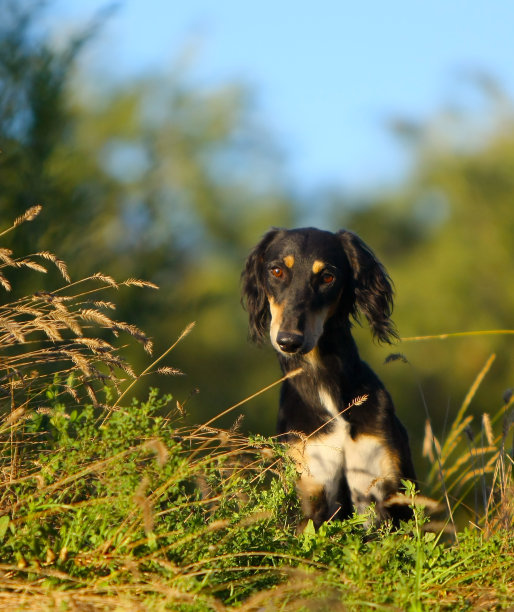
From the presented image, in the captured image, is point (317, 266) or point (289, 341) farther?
point (317, 266)

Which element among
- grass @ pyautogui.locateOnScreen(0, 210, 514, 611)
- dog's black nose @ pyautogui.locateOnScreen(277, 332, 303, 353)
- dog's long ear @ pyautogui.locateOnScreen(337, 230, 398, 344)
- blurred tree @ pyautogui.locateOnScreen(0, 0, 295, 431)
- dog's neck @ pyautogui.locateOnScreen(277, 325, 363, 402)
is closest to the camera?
grass @ pyautogui.locateOnScreen(0, 210, 514, 611)

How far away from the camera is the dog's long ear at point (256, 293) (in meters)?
4.82

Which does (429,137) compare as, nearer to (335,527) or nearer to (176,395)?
(176,395)

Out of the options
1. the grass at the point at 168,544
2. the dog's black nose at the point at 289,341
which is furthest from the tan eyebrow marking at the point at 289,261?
the grass at the point at 168,544

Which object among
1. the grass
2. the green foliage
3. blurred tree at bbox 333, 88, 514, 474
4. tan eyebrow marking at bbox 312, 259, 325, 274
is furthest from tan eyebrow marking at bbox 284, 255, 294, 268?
blurred tree at bbox 333, 88, 514, 474

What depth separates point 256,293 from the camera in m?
4.86

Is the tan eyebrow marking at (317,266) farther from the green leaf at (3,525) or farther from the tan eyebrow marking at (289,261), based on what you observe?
the green leaf at (3,525)

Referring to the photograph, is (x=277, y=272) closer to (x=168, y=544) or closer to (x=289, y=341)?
(x=289, y=341)

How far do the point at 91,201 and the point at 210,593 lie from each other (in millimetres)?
6091

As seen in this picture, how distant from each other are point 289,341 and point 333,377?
0.42m

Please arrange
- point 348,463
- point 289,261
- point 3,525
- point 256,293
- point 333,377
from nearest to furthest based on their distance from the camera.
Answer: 1. point 3,525
2. point 348,463
3. point 333,377
4. point 289,261
5. point 256,293

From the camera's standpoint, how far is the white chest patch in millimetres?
4152

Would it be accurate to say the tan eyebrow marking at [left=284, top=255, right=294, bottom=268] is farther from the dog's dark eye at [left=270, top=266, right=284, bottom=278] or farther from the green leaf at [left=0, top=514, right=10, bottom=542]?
the green leaf at [left=0, top=514, right=10, bottom=542]

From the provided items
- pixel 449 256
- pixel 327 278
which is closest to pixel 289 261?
pixel 327 278
